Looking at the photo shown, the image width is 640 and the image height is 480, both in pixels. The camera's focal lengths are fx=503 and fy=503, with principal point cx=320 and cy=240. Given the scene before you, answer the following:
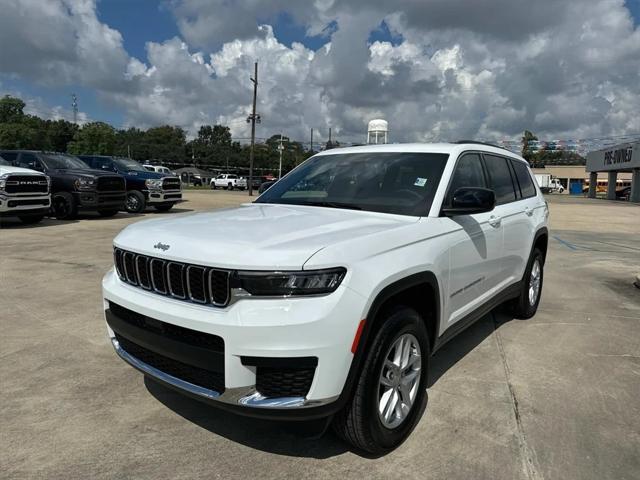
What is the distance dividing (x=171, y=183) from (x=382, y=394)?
54.1 feet

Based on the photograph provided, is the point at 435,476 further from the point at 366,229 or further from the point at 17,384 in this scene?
the point at 17,384

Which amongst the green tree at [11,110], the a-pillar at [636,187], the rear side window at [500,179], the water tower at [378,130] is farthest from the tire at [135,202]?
the green tree at [11,110]

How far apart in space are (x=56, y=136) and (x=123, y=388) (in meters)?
130

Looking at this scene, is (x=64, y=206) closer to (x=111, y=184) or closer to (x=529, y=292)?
(x=111, y=184)

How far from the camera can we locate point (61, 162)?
15.4 m

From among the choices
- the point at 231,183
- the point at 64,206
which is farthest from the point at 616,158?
the point at 64,206

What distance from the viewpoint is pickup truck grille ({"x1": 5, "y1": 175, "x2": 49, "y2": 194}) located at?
12289 mm

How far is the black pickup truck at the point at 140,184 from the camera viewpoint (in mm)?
17297

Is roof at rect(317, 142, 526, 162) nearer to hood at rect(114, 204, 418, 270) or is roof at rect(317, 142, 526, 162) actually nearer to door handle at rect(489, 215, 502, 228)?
door handle at rect(489, 215, 502, 228)

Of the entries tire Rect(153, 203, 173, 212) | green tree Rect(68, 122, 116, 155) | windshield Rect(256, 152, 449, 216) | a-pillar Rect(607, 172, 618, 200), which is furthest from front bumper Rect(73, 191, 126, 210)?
green tree Rect(68, 122, 116, 155)

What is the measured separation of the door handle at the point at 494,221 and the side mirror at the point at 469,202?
74 centimetres

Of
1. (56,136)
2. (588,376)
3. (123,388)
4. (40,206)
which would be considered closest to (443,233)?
(588,376)

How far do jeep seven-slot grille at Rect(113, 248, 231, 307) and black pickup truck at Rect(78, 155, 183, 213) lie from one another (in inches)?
594

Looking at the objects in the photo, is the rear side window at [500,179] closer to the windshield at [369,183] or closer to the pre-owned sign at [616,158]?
the windshield at [369,183]
